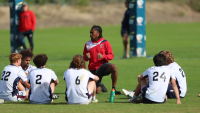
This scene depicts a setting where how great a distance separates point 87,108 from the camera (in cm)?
657

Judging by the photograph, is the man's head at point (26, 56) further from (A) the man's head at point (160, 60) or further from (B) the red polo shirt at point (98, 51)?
(A) the man's head at point (160, 60)

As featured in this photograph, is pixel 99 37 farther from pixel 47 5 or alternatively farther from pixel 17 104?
pixel 47 5

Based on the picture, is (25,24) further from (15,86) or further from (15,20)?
(15,86)

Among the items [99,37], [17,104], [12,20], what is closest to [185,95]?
[99,37]

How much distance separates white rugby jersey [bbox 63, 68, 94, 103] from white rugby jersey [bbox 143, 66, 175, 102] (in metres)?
1.26

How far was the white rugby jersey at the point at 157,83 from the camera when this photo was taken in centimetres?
684

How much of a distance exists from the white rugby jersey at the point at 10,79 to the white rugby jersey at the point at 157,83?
269 centimetres

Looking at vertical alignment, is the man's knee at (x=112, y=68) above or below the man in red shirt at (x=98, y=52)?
below

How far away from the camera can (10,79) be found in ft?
24.2

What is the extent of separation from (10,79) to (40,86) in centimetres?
79

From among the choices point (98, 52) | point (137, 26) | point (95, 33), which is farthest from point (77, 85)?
point (137, 26)

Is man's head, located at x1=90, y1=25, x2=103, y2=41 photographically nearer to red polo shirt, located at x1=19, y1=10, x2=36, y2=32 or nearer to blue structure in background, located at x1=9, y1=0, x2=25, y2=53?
red polo shirt, located at x1=19, y1=10, x2=36, y2=32

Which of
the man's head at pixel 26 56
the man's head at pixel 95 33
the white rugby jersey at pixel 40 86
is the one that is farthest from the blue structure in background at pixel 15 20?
the white rugby jersey at pixel 40 86

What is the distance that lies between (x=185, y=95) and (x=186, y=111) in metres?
1.82
